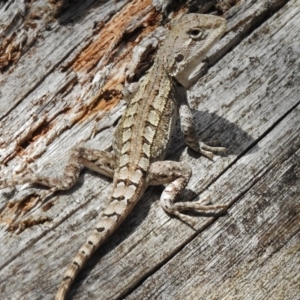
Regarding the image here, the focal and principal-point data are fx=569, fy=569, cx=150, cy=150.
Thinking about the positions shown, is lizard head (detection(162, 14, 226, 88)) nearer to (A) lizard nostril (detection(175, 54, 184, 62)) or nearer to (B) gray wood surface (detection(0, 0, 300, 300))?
(A) lizard nostril (detection(175, 54, 184, 62))

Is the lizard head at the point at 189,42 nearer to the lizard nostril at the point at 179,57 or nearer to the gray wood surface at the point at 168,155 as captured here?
the lizard nostril at the point at 179,57

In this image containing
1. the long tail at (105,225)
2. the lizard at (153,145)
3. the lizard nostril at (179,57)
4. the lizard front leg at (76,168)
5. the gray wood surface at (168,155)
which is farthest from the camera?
the lizard nostril at (179,57)

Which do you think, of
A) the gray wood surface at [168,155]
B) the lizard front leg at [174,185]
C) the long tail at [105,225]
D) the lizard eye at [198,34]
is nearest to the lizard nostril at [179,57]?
the lizard eye at [198,34]

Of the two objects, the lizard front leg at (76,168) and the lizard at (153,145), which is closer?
the lizard at (153,145)

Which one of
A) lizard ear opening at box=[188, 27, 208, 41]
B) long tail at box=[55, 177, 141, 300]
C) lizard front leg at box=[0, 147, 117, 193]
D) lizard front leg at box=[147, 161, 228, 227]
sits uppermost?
lizard ear opening at box=[188, 27, 208, 41]

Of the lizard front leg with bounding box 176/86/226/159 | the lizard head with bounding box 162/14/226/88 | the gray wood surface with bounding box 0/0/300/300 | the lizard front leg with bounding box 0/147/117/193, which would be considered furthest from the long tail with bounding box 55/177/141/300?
the lizard head with bounding box 162/14/226/88

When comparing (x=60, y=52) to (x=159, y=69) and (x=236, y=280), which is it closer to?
(x=159, y=69)

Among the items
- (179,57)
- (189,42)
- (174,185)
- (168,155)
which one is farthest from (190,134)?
(189,42)
